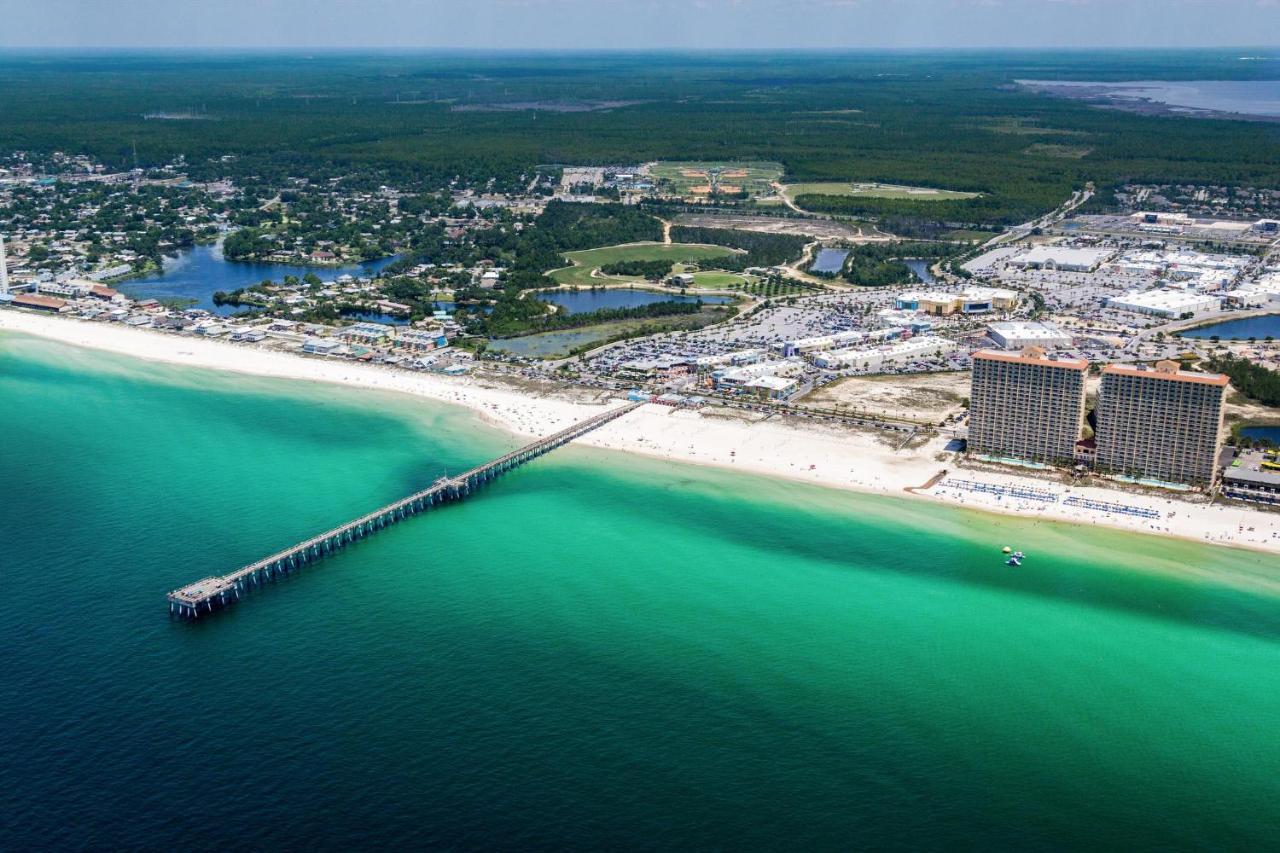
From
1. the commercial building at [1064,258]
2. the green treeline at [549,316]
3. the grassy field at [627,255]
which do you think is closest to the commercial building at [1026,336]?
the green treeline at [549,316]

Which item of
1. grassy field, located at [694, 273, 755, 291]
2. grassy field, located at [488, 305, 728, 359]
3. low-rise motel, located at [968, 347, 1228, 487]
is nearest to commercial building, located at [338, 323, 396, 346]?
grassy field, located at [488, 305, 728, 359]

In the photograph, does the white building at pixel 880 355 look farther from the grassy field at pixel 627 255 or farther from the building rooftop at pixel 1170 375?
the grassy field at pixel 627 255

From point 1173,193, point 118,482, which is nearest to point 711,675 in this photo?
point 118,482

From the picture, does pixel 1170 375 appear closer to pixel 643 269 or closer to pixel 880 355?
pixel 880 355

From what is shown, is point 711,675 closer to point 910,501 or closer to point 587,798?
point 587,798

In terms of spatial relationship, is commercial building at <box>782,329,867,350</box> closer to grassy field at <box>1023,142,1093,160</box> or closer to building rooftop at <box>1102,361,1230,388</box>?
building rooftop at <box>1102,361,1230,388</box>
